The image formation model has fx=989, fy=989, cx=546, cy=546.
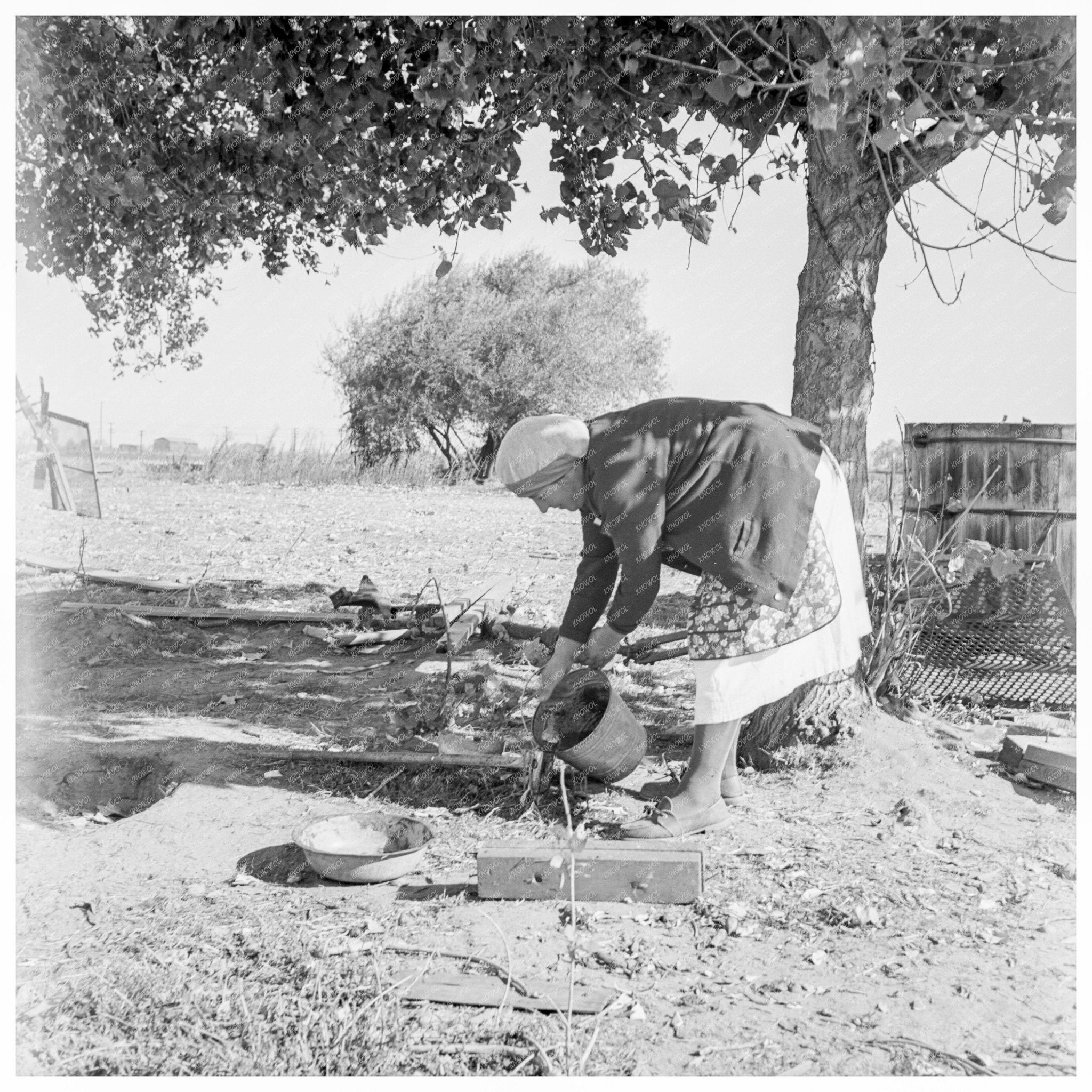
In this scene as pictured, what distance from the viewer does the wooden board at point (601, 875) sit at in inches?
Answer: 124

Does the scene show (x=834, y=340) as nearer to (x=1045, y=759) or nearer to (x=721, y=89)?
(x=721, y=89)

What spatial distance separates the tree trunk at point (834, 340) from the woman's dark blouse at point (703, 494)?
1.11 meters

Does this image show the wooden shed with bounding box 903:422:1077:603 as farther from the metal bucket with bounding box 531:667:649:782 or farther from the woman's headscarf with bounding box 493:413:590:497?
the woman's headscarf with bounding box 493:413:590:497

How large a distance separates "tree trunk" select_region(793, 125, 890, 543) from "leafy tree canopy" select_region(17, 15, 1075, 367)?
0.12 m

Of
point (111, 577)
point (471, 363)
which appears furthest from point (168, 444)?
point (111, 577)

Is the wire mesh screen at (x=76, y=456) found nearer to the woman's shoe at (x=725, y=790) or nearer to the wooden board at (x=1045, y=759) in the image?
the woman's shoe at (x=725, y=790)

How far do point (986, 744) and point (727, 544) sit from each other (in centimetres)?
220

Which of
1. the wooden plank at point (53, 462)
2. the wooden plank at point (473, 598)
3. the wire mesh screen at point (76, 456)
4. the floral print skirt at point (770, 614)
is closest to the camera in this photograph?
the floral print skirt at point (770, 614)

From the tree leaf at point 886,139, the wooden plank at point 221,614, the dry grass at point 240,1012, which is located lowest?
the dry grass at point 240,1012

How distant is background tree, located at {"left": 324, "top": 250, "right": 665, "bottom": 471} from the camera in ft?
74.7

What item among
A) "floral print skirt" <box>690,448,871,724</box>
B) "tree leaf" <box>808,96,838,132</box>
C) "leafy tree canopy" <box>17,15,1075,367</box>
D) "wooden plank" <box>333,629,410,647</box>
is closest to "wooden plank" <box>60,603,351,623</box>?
"wooden plank" <box>333,629,410,647</box>

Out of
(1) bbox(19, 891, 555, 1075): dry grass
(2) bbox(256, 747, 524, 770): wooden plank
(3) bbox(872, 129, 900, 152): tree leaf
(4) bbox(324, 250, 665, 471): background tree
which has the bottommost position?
(1) bbox(19, 891, 555, 1075): dry grass

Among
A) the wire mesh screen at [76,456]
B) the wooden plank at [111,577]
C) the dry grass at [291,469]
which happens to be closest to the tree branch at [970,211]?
the wooden plank at [111,577]
